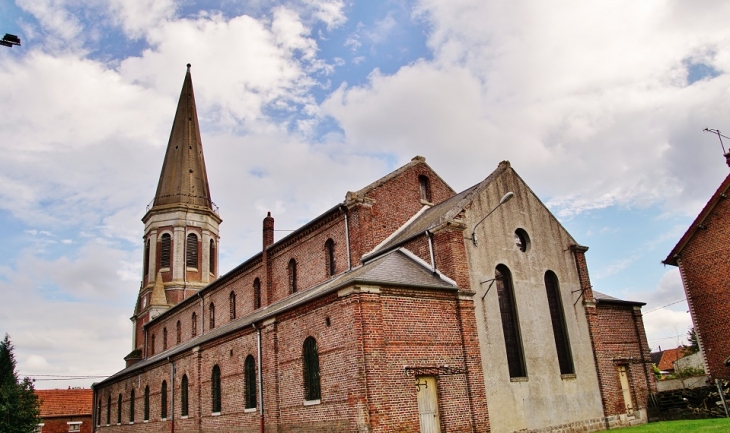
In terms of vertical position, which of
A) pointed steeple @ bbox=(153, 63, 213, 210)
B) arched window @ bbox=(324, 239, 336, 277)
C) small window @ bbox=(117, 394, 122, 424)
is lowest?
small window @ bbox=(117, 394, 122, 424)

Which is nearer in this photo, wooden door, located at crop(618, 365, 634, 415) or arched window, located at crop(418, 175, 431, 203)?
wooden door, located at crop(618, 365, 634, 415)

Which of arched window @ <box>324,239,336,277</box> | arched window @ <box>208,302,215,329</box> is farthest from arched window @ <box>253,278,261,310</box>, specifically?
arched window @ <box>324,239,336,277</box>

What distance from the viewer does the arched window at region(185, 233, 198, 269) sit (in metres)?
43.2

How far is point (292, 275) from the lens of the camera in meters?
25.6

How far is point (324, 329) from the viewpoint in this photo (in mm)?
17062

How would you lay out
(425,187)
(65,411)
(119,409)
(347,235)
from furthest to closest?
(65,411) → (119,409) → (425,187) → (347,235)

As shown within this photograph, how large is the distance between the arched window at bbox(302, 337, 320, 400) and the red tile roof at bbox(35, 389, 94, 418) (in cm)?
3484

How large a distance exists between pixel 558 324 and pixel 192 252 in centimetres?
3029

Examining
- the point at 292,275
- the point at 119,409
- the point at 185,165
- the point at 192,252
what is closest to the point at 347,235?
the point at 292,275

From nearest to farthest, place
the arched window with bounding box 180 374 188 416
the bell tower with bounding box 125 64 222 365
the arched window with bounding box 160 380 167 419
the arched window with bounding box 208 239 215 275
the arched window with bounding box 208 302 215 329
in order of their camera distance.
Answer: the arched window with bounding box 180 374 188 416
the arched window with bounding box 160 380 167 419
the arched window with bounding box 208 302 215 329
the bell tower with bounding box 125 64 222 365
the arched window with bounding box 208 239 215 275

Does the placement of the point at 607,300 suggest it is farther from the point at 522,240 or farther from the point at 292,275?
the point at 292,275

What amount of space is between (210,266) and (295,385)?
2814 cm

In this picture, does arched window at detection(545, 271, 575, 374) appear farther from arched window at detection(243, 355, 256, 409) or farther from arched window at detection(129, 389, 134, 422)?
arched window at detection(129, 389, 134, 422)

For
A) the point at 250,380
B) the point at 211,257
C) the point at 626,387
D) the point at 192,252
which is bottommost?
the point at 626,387
